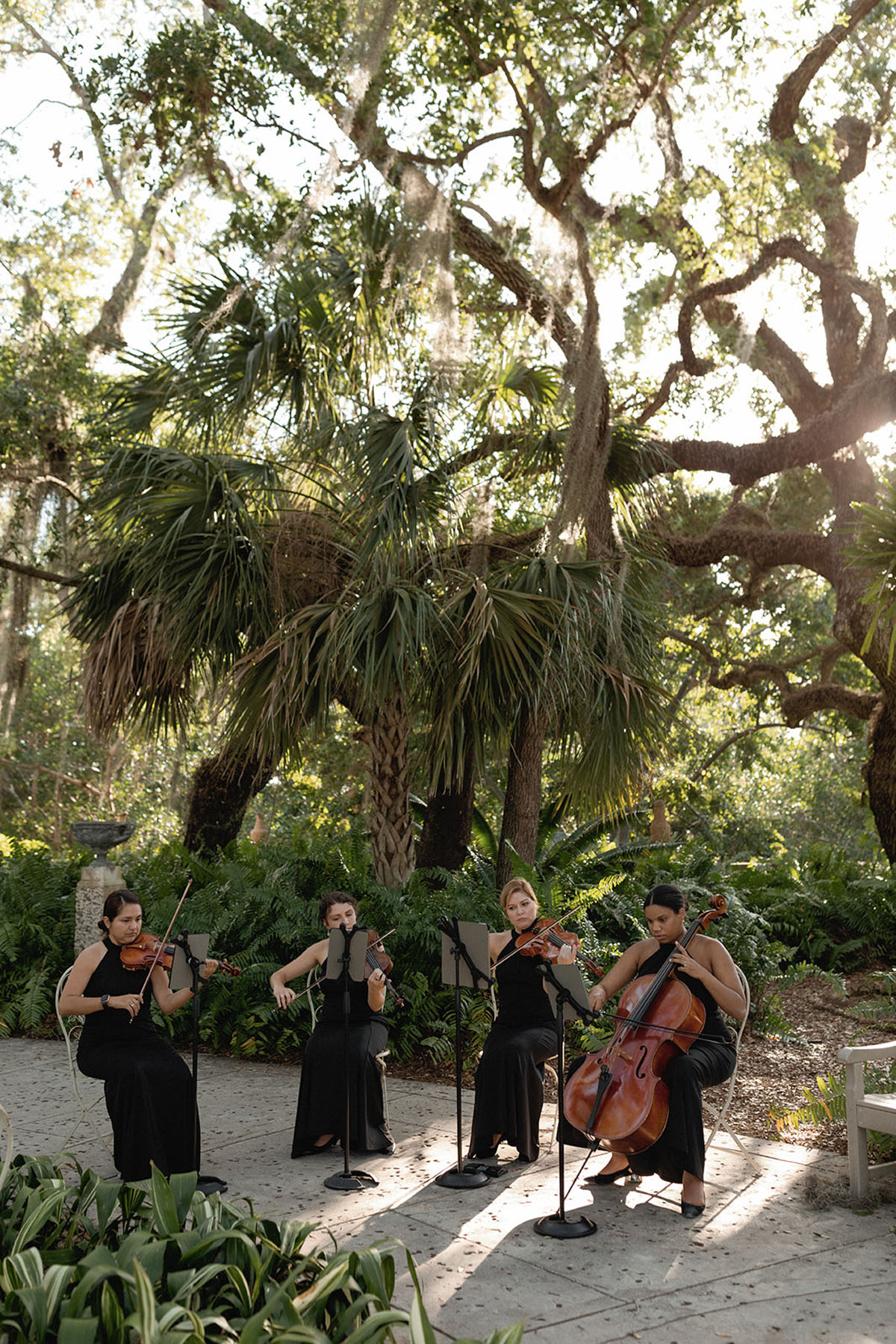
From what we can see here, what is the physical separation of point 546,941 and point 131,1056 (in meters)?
1.84

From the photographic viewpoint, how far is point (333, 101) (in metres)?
9.84

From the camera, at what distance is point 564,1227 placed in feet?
13.0

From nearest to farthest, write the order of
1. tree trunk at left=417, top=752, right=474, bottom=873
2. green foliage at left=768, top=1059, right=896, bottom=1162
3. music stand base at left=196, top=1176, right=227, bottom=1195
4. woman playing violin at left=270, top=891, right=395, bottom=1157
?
music stand base at left=196, top=1176, right=227, bottom=1195 < green foliage at left=768, top=1059, right=896, bottom=1162 < woman playing violin at left=270, top=891, right=395, bottom=1157 < tree trunk at left=417, top=752, right=474, bottom=873

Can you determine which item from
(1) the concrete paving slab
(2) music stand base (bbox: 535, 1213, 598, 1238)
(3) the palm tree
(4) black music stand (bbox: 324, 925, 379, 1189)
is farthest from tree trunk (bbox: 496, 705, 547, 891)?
(2) music stand base (bbox: 535, 1213, 598, 1238)

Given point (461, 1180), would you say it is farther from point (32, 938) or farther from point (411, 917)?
point (32, 938)

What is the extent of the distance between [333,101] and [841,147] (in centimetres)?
544

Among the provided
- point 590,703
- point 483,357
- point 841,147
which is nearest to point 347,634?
point 590,703

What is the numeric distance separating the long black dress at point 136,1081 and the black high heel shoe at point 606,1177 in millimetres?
1645

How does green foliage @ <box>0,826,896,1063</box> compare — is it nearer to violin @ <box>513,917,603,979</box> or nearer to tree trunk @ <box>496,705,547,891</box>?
tree trunk @ <box>496,705,547,891</box>

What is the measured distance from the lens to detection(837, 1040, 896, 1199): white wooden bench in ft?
13.9

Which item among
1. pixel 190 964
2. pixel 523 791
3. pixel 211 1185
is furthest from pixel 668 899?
pixel 523 791

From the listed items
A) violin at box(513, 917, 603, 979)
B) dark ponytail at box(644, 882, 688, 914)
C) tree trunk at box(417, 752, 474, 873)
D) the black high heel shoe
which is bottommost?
the black high heel shoe

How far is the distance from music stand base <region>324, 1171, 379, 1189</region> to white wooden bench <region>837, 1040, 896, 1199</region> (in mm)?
A: 1882

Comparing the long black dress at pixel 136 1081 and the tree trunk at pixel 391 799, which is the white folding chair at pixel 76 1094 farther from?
the tree trunk at pixel 391 799
